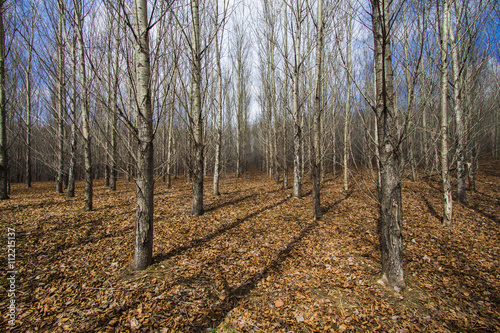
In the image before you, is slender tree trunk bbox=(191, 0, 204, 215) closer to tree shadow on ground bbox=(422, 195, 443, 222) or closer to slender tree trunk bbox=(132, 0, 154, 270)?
slender tree trunk bbox=(132, 0, 154, 270)

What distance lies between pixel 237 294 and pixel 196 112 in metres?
4.36

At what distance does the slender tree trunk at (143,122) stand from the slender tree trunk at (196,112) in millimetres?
2415

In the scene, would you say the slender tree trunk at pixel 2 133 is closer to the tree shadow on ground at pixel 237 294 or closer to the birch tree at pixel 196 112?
the birch tree at pixel 196 112

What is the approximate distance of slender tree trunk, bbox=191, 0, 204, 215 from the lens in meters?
5.53

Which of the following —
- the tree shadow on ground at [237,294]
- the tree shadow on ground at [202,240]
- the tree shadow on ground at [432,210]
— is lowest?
the tree shadow on ground at [237,294]

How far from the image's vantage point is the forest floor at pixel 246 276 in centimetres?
238

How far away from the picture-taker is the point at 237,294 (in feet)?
9.27

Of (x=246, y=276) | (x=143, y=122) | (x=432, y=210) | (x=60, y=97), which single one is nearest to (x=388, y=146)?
(x=246, y=276)

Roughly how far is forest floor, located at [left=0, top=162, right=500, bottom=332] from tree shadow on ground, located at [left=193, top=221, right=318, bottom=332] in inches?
0.6

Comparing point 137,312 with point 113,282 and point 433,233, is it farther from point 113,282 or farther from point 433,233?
point 433,233

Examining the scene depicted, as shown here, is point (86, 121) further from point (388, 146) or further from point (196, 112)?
point (388, 146)

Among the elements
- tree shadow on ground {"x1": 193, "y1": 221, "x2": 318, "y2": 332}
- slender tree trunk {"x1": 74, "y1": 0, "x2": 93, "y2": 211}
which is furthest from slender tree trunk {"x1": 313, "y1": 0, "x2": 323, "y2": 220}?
slender tree trunk {"x1": 74, "y1": 0, "x2": 93, "y2": 211}

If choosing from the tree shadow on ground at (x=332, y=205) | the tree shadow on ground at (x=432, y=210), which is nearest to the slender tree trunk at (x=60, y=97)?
the tree shadow on ground at (x=332, y=205)

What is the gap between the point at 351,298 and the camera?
2.73m
